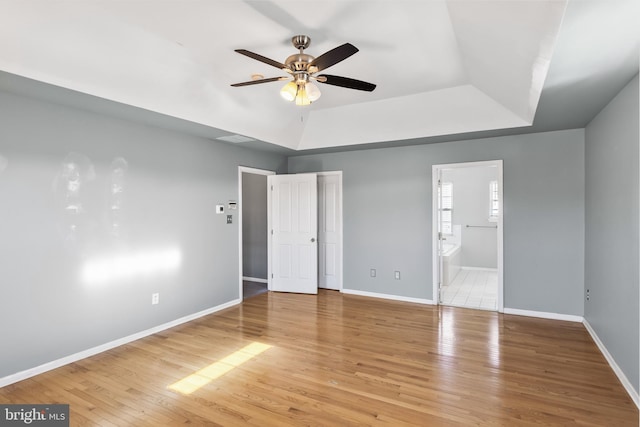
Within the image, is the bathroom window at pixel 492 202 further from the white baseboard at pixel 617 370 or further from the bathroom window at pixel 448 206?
the white baseboard at pixel 617 370

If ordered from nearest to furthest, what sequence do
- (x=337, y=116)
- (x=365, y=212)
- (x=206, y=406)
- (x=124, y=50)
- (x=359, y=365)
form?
(x=206, y=406)
(x=124, y=50)
(x=359, y=365)
(x=337, y=116)
(x=365, y=212)

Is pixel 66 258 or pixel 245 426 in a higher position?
pixel 66 258

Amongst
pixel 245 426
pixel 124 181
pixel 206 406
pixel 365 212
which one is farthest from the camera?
pixel 365 212

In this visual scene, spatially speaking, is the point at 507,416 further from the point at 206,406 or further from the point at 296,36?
the point at 296,36

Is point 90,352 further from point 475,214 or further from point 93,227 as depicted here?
point 475,214

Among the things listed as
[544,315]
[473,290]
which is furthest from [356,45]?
[473,290]

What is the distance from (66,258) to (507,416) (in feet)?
12.7

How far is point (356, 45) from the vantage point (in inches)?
113

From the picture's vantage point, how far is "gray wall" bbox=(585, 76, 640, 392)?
2.46 metres

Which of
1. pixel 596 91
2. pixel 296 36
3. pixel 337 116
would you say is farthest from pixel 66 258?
pixel 596 91

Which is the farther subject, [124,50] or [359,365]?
[359,365]

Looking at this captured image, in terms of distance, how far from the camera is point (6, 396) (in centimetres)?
252

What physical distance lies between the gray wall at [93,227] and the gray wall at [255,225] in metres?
1.75

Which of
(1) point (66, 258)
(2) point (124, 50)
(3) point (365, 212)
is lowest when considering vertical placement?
(1) point (66, 258)
